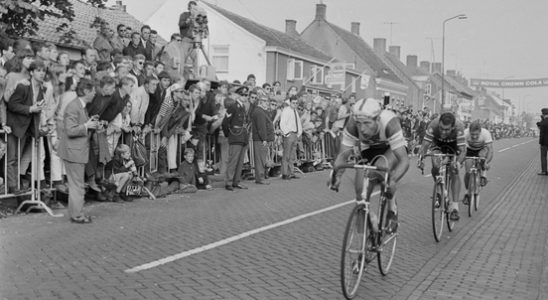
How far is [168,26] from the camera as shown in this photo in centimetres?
4819

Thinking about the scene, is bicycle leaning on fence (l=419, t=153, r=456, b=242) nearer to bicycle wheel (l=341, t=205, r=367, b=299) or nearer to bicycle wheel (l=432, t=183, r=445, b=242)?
bicycle wheel (l=432, t=183, r=445, b=242)

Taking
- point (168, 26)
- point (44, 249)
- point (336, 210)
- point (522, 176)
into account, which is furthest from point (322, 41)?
point (44, 249)

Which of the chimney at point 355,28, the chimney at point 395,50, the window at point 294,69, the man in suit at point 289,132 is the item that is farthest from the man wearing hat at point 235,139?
the chimney at point 395,50

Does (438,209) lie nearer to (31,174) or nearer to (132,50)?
(31,174)

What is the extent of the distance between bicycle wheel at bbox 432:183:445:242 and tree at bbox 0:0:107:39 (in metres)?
8.36

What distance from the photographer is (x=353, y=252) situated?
6.48 meters

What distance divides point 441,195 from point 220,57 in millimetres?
38051

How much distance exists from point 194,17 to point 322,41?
5190cm

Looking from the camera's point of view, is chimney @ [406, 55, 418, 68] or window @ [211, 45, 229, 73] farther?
chimney @ [406, 55, 418, 68]

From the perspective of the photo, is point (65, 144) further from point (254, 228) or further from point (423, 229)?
point (423, 229)

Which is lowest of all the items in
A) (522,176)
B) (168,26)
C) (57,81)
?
(522,176)

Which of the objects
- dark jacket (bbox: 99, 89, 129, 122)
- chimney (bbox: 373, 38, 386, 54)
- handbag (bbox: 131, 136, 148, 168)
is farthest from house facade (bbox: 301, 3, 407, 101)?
dark jacket (bbox: 99, 89, 129, 122)

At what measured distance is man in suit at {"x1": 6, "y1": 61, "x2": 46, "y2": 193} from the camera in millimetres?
10578

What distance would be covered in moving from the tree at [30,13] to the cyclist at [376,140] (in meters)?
8.32
